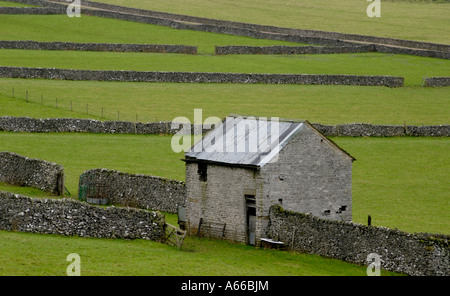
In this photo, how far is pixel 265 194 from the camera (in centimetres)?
3638

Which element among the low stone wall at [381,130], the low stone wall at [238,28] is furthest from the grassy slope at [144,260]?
the low stone wall at [238,28]

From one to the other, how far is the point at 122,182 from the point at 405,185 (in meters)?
14.4

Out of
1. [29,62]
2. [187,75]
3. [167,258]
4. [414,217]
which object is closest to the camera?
[167,258]

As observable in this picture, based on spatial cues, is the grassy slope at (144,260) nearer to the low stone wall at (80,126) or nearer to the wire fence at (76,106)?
the low stone wall at (80,126)

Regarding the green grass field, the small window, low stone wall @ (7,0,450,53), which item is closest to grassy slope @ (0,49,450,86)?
the green grass field

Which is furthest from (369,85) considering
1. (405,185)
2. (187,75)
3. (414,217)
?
(414,217)

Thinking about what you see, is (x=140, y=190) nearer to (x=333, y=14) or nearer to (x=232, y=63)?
(x=232, y=63)

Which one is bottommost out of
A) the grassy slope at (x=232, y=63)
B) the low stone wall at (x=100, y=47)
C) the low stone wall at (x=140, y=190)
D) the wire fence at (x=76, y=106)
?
the low stone wall at (x=140, y=190)

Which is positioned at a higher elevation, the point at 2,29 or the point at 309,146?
the point at 2,29

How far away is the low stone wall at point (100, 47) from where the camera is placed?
90.2 metres

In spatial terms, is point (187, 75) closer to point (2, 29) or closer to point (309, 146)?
point (2, 29)

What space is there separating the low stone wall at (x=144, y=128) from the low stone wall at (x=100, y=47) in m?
32.8

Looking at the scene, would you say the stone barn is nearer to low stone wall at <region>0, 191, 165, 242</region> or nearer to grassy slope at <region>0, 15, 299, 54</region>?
low stone wall at <region>0, 191, 165, 242</region>
